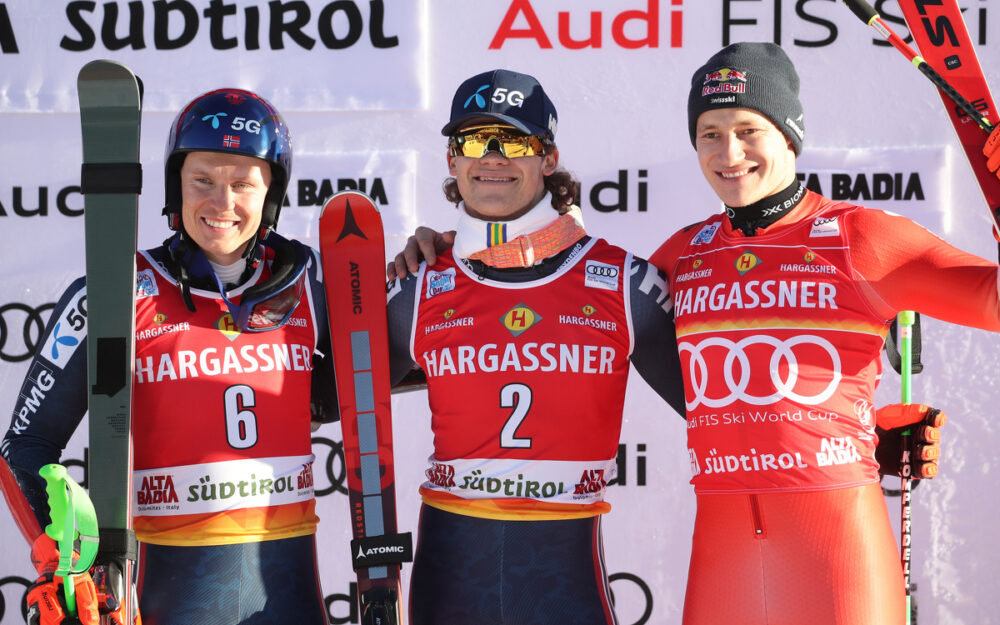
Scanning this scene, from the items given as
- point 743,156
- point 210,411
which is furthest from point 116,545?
point 743,156

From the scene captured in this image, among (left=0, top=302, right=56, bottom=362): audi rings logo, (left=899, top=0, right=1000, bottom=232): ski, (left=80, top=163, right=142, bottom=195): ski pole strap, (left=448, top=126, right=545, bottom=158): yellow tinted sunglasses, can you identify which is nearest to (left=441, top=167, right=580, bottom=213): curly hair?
(left=448, top=126, right=545, bottom=158): yellow tinted sunglasses

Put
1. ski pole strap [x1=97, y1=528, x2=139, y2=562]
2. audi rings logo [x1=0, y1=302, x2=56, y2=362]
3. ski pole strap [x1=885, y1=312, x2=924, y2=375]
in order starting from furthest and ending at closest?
audi rings logo [x1=0, y1=302, x2=56, y2=362] → ski pole strap [x1=885, y1=312, x2=924, y2=375] → ski pole strap [x1=97, y1=528, x2=139, y2=562]

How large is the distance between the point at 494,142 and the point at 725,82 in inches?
23.9

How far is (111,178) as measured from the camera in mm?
2662

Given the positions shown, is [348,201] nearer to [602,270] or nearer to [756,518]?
[602,270]

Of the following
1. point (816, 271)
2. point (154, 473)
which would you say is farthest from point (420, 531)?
point (816, 271)

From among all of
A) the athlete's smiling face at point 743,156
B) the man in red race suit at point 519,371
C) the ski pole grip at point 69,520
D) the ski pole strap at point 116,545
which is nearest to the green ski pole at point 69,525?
the ski pole grip at point 69,520

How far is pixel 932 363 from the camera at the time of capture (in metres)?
4.26

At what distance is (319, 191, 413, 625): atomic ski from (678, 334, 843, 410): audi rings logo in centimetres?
87

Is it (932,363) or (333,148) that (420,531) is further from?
(932,363)

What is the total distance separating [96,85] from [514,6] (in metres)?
1.98

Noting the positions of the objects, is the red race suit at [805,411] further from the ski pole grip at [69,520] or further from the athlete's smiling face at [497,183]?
the ski pole grip at [69,520]

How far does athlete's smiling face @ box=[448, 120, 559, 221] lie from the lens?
9.12ft

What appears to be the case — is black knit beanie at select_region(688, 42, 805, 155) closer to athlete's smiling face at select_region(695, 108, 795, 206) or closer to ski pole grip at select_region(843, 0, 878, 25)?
athlete's smiling face at select_region(695, 108, 795, 206)
